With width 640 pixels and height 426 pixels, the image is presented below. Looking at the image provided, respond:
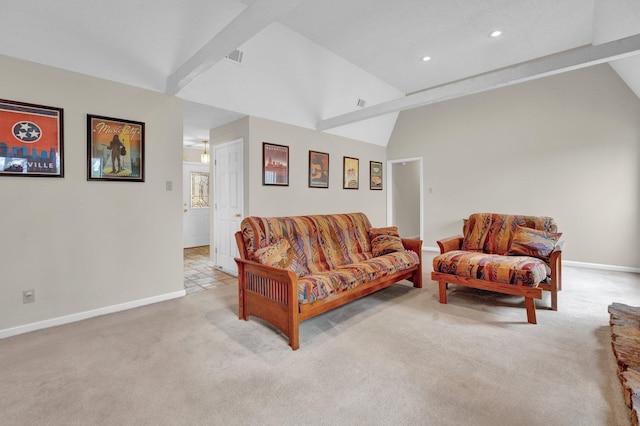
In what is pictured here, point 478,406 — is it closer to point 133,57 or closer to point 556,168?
point 133,57

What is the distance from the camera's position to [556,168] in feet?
16.5

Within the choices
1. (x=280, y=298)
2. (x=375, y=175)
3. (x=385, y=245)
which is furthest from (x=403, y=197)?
(x=280, y=298)

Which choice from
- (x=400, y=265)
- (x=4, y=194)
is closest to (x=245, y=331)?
(x=400, y=265)

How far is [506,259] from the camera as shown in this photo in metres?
3.04

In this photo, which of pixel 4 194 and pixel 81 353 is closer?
pixel 81 353

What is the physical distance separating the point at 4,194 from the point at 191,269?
2702 mm

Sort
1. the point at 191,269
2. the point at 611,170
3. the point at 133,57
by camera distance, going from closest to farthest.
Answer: the point at 133,57
the point at 611,170
the point at 191,269

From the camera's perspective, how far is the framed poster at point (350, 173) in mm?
5922

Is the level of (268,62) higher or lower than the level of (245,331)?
higher

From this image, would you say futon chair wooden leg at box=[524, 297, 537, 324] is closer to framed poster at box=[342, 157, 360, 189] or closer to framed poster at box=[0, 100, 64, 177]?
framed poster at box=[342, 157, 360, 189]

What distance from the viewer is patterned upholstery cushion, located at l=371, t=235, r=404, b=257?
142 inches

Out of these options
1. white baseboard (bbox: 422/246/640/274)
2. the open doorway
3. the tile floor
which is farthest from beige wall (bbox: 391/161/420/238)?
the tile floor

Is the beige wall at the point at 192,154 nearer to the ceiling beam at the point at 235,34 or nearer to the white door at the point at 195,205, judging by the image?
the white door at the point at 195,205

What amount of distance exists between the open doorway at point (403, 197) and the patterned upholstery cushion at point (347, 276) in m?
3.90
